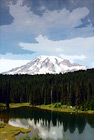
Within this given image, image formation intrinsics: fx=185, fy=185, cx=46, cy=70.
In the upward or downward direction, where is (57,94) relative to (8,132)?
upward

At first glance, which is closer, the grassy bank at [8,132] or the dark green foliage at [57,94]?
the grassy bank at [8,132]

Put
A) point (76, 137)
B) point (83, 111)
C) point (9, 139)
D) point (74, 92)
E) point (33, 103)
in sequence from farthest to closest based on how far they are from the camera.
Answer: point (33, 103) < point (74, 92) < point (83, 111) < point (76, 137) < point (9, 139)

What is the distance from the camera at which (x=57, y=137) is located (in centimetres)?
6128

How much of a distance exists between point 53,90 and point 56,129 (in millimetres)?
83563

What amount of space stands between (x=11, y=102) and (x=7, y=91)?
10975 millimetres

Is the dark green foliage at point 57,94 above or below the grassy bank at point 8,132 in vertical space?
above

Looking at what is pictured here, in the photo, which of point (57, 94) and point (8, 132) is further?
point (57, 94)

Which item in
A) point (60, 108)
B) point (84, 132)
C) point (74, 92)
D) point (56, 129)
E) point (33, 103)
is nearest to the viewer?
point (84, 132)

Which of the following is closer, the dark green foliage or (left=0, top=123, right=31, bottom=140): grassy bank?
(left=0, top=123, right=31, bottom=140): grassy bank

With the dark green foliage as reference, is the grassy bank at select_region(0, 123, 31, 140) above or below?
below

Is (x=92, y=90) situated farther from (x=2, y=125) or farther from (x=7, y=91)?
(x=2, y=125)

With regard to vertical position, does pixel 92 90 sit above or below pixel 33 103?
above

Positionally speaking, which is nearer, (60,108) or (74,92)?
(60,108)

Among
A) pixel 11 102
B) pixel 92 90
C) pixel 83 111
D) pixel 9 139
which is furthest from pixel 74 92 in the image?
pixel 9 139
